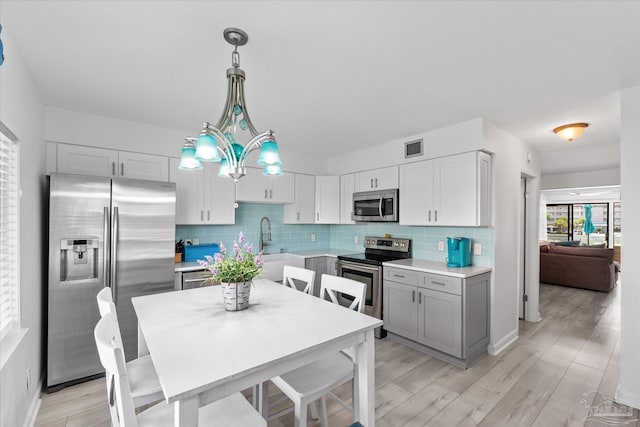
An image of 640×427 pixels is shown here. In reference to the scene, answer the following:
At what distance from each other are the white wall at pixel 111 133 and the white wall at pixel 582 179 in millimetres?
6438

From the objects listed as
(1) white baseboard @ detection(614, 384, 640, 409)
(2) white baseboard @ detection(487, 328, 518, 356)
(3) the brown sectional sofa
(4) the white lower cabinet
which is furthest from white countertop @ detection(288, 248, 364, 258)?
(3) the brown sectional sofa

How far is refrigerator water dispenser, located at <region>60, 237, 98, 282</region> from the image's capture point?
8.04 ft

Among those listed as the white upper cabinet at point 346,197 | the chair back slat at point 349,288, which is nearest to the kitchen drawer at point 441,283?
the chair back slat at point 349,288

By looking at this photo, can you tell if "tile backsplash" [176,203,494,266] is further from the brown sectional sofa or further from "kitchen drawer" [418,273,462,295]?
the brown sectional sofa

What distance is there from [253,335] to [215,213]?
96.5 inches

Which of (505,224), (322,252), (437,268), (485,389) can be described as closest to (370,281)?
(437,268)

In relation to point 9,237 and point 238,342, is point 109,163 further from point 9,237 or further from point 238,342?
point 238,342

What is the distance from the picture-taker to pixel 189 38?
170 cm

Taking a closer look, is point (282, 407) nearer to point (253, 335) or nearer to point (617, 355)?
point (253, 335)

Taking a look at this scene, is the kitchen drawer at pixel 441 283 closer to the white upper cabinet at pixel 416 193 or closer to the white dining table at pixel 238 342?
the white upper cabinet at pixel 416 193

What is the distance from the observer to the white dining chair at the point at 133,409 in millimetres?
1089

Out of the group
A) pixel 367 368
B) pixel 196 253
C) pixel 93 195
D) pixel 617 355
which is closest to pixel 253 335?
pixel 367 368

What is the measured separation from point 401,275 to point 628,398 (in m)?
1.91

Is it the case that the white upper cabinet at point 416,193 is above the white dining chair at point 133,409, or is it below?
above
